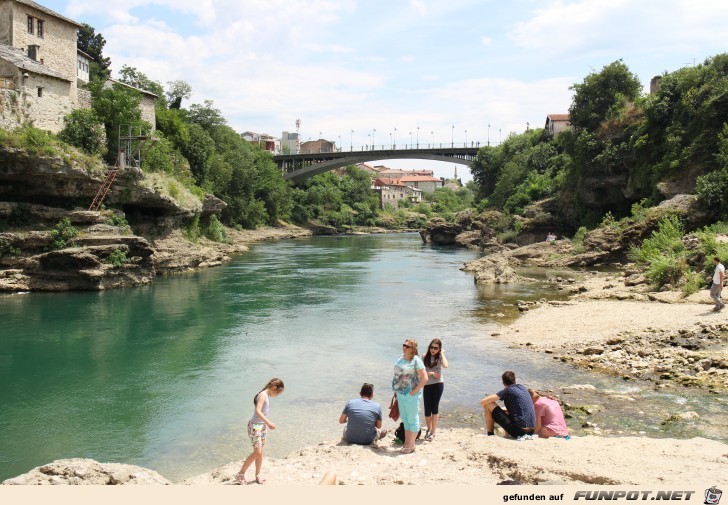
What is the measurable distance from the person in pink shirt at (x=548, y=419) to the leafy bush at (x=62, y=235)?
26.8m

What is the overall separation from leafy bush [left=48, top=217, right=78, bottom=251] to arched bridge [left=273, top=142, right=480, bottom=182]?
59.2 metres

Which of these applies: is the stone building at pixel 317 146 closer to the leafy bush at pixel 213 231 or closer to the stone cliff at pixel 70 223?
the leafy bush at pixel 213 231

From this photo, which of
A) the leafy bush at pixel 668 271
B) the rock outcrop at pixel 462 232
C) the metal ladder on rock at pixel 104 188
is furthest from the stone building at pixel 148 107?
the leafy bush at pixel 668 271

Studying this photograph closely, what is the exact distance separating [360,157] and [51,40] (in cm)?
5329

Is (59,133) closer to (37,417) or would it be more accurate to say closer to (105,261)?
(105,261)

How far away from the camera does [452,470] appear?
8.18m

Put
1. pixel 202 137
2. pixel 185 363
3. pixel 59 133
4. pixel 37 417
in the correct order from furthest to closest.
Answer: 1. pixel 202 137
2. pixel 59 133
3. pixel 185 363
4. pixel 37 417

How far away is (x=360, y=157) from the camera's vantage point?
288 ft

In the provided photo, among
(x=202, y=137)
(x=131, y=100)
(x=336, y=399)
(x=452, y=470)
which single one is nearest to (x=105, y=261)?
(x=131, y=100)

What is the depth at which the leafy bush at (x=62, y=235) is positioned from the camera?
3017 centimetres

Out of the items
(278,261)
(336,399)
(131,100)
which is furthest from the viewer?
(278,261)

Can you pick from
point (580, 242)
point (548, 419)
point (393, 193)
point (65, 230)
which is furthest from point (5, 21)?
point (393, 193)

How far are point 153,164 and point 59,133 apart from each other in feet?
25.5

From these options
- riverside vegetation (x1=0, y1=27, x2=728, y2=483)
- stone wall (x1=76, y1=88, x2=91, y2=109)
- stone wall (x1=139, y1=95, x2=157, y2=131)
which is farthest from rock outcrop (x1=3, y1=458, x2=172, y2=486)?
stone wall (x1=139, y1=95, x2=157, y2=131)
